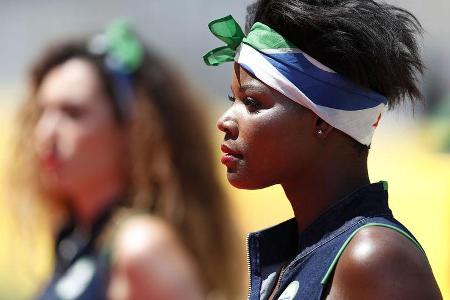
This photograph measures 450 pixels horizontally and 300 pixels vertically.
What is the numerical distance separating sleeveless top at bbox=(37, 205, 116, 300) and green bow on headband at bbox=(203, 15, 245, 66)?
7.93 feet

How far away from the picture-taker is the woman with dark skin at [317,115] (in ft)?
6.94

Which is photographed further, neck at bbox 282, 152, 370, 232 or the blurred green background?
the blurred green background

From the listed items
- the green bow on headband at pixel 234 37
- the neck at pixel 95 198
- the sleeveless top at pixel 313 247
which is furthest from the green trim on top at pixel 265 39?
the neck at pixel 95 198

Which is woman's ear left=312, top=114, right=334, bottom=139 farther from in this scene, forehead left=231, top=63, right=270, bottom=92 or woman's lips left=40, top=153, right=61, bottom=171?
woman's lips left=40, top=153, right=61, bottom=171

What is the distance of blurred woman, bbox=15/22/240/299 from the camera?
468 centimetres

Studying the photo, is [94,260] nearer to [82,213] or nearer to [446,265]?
[82,213]

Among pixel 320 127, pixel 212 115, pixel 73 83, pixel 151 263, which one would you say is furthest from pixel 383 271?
pixel 212 115

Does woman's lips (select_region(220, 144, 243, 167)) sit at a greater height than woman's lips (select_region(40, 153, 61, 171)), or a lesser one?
greater

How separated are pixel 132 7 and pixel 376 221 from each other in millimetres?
4097

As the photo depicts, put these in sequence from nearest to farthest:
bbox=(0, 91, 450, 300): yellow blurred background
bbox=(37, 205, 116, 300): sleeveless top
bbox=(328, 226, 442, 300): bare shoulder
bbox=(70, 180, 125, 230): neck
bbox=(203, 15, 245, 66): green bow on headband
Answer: bbox=(328, 226, 442, 300): bare shoulder < bbox=(203, 15, 245, 66): green bow on headband < bbox=(37, 205, 116, 300): sleeveless top < bbox=(0, 91, 450, 300): yellow blurred background < bbox=(70, 180, 125, 230): neck

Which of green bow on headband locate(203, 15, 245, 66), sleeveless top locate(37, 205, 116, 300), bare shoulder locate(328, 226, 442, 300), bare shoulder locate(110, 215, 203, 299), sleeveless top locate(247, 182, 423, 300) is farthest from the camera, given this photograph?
sleeveless top locate(37, 205, 116, 300)

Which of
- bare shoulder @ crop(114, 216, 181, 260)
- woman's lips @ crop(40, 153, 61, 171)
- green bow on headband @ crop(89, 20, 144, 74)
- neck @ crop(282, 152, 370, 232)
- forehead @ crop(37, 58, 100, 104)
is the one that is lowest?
bare shoulder @ crop(114, 216, 181, 260)

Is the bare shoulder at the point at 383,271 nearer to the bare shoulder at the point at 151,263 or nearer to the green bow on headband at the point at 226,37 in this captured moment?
the green bow on headband at the point at 226,37

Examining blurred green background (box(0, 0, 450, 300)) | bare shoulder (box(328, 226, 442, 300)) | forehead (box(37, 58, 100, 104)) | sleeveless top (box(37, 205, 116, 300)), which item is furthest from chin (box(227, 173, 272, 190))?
forehead (box(37, 58, 100, 104))
